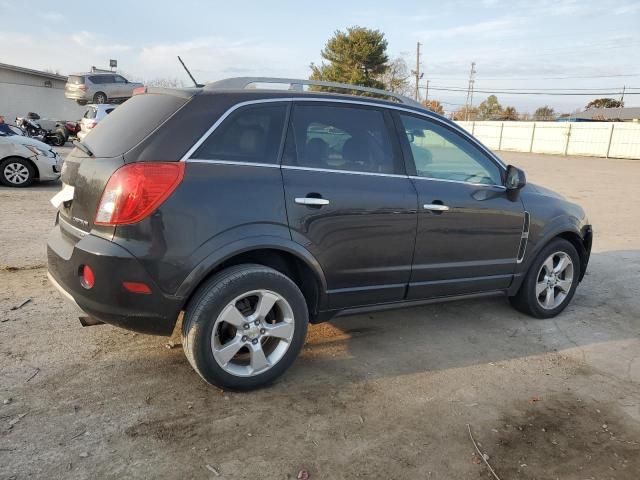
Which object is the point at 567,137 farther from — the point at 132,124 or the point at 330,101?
the point at 132,124

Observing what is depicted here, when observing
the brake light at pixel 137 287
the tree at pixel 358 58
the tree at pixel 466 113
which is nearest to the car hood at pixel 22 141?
the brake light at pixel 137 287

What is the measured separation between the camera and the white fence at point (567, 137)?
34156 millimetres

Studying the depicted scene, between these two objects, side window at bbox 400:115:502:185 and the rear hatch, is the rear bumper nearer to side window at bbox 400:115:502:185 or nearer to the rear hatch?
the rear hatch

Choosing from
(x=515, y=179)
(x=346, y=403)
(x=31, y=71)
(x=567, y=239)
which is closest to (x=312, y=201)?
(x=346, y=403)

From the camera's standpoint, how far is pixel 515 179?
423 cm

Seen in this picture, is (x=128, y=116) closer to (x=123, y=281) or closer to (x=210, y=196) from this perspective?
(x=210, y=196)

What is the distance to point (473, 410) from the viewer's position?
319cm

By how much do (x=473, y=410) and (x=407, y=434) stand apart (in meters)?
0.53

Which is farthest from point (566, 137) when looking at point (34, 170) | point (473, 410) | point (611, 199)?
point (473, 410)

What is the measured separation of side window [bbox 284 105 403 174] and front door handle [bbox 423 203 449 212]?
325 millimetres

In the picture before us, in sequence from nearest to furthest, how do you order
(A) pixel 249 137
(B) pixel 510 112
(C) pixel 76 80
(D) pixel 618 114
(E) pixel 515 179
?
(A) pixel 249 137
(E) pixel 515 179
(C) pixel 76 80
(D) pixel 618 114
(B) pixel 510 112

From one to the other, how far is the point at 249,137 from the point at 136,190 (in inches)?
30.2

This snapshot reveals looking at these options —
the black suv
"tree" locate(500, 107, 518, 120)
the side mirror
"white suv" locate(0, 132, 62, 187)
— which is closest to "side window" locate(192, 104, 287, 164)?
the black suv

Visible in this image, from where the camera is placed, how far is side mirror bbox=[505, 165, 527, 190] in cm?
423
